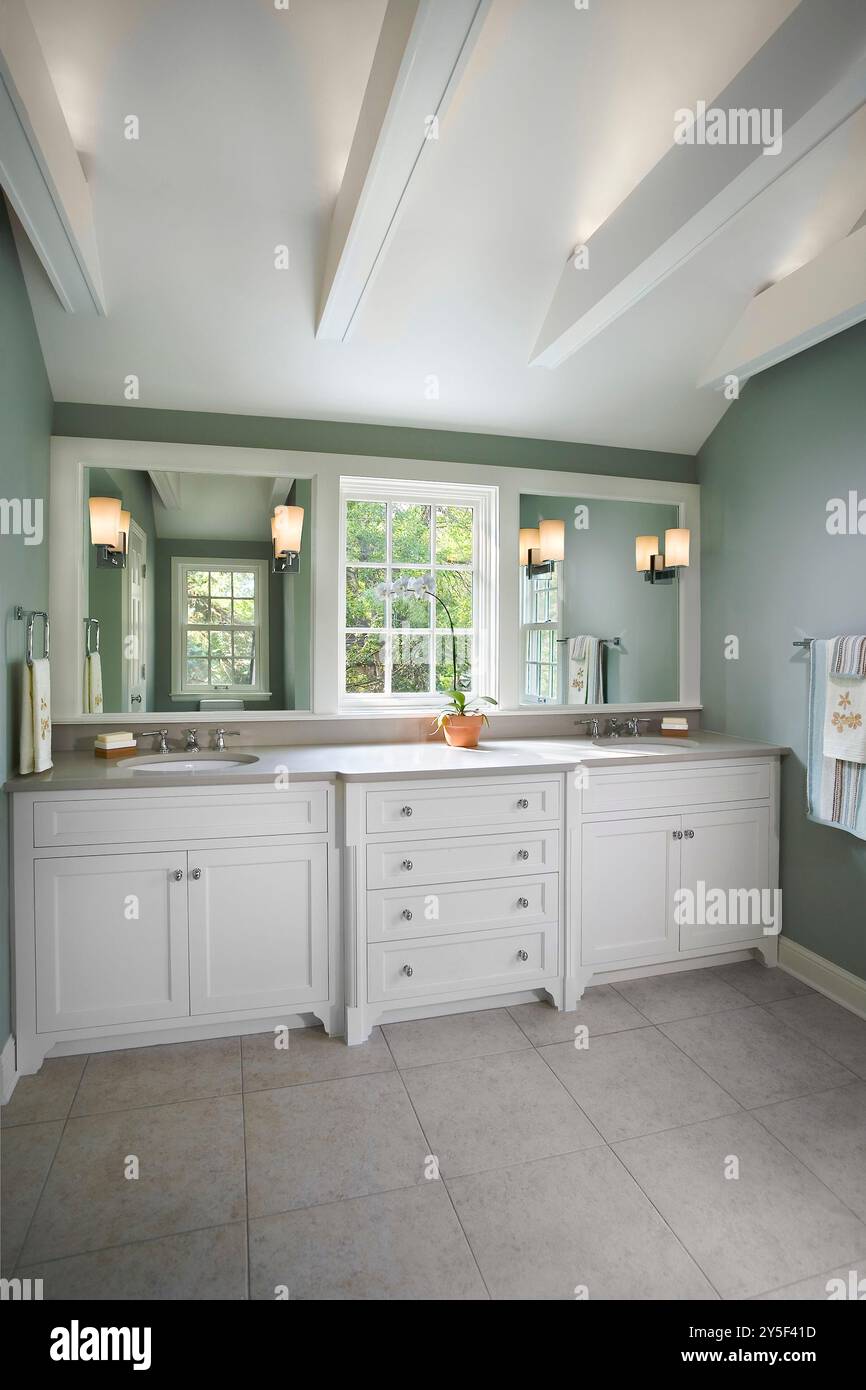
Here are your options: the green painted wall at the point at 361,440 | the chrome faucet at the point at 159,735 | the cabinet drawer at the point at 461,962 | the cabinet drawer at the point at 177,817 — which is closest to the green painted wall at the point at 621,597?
the green painted wall at the point at 361,440

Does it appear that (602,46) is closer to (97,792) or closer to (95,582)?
(95,582)

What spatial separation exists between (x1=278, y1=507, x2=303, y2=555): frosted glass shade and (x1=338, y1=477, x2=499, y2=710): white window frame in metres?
0.21

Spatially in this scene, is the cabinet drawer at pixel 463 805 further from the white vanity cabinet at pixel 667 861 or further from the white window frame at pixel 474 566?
the white window frame at pixel 474 566

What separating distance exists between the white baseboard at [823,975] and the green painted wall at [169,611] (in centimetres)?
227

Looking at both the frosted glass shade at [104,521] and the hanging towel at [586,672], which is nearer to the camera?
the frosted glass shade at [104,521]

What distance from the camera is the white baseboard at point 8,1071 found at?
208 centimetres

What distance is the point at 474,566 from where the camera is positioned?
3.32 meters

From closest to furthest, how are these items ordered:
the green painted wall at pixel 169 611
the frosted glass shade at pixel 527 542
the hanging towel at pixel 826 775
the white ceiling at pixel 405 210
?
1. the white ceiling at pixel 405 210
2. the hanging towel at pixel 826 775
3. the green painted wall at pixel 169 611
4. the frosted glass shade at pixel 527 542

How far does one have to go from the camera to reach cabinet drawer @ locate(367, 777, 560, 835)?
244 centimetres

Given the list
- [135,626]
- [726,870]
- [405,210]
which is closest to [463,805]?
[726,870]

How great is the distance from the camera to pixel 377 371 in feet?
9.36

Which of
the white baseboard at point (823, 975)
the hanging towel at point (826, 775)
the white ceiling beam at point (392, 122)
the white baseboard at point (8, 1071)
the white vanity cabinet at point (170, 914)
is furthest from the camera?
the white baseboard at point (823, 975)
